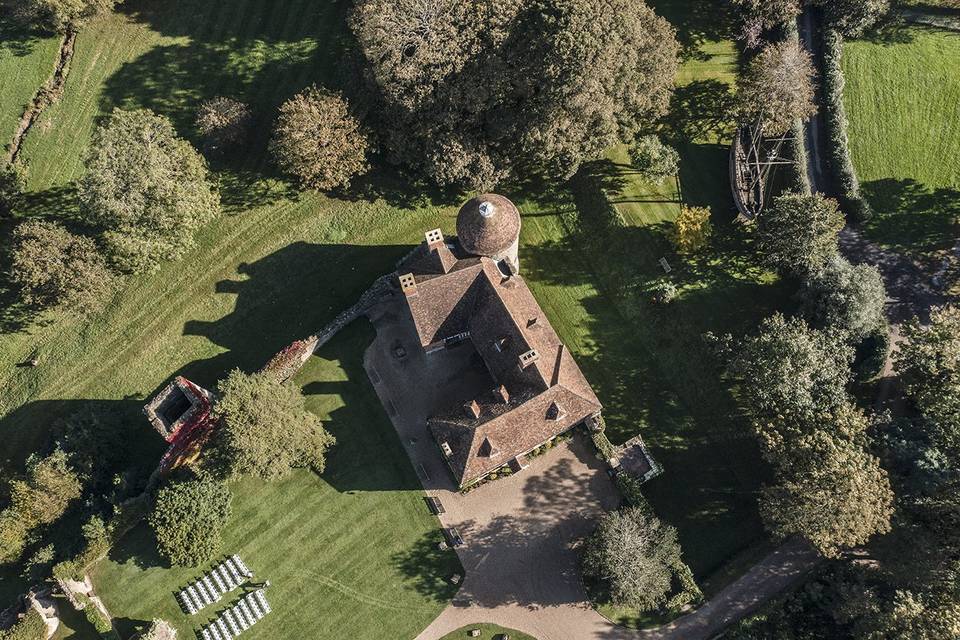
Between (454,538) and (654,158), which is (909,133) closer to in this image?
(654,158)

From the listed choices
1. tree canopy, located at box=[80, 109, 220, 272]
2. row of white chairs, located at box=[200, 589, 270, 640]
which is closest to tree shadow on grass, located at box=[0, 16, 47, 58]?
tree canopy, located at box=[80, 109, 220, 272]

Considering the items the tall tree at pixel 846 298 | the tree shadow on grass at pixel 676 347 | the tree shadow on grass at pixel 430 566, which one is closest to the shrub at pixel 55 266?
the tree shadow on grass at pixel 430 566

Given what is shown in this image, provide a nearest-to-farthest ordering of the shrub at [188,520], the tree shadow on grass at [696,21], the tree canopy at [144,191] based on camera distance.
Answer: the shrub at [188,520] → the tree canopy at [144,191] → the tree shadow on grass at [696,21]

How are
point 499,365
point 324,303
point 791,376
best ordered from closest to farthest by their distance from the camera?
point 791,376 < point 499,365 < point 324,303

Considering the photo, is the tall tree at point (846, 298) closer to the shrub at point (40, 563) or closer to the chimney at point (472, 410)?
the chimney at point (472, 410)

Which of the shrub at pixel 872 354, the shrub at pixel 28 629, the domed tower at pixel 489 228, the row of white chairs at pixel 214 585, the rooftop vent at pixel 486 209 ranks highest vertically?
the rooftop vent at pixel 486 209

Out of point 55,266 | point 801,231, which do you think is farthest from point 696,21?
point 55,266

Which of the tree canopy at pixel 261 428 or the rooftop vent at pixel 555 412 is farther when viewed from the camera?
the rooftop vent at pixel 555 412
